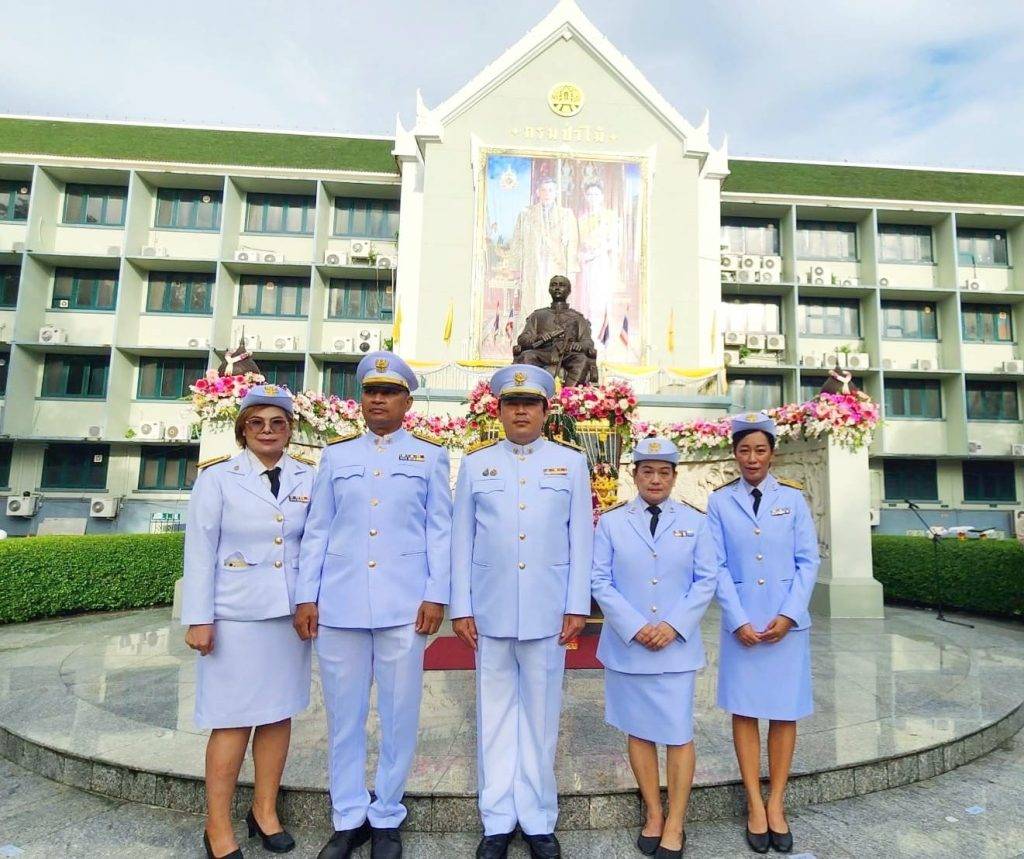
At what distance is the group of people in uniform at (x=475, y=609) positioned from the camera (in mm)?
2922

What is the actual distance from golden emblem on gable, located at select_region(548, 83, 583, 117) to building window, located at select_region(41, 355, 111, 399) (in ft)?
54.6

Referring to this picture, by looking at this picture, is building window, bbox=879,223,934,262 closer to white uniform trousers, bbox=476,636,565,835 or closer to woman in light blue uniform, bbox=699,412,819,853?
woman in light blue uniform, bbox=699,412,819,853

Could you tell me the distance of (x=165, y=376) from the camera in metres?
22.2

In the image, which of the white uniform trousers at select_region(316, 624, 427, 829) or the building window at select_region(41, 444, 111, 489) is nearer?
the white uniform trousers at select_region(316, 624, 427, 829)

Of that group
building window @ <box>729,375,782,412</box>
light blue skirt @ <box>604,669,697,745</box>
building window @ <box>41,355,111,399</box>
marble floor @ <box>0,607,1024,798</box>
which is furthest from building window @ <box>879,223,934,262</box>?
building window @ <box>41,355,111,399</box>

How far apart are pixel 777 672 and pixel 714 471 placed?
8.21m

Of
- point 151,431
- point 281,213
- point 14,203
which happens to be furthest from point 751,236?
point 14,203

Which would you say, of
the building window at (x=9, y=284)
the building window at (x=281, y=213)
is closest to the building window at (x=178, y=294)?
the building window at (x=281, y=213)

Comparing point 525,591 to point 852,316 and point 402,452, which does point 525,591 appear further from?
point 852,316

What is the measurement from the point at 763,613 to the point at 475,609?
142 cm

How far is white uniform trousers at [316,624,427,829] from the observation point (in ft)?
9.63

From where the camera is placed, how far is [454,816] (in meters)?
3.24

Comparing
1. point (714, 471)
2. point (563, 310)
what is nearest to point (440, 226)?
point (563, 310)

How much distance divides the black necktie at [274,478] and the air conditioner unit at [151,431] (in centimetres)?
2068
